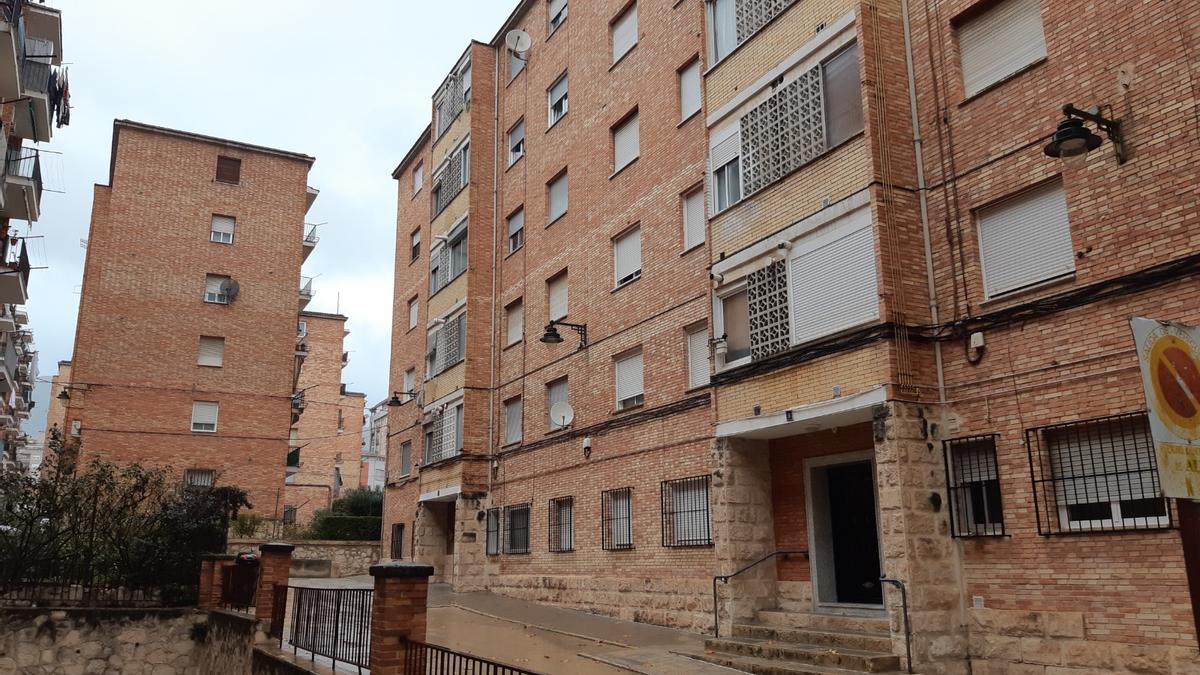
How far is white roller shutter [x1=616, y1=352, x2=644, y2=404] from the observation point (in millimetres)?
17891

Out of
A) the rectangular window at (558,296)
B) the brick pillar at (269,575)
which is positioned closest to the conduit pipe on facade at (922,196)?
the brick pillar at (269,575)

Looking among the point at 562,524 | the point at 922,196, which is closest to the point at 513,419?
the point at 562,524

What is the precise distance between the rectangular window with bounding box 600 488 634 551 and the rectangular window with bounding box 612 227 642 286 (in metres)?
4.20

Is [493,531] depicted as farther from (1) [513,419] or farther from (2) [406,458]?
(2) [406,458]

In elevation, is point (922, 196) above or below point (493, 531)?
above

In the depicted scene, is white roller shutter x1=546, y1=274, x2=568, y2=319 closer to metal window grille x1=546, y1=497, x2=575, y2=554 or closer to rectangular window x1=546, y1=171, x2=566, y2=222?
rectangular window x1=546, y1=171, x2=566, y2=222

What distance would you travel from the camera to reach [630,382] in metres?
18.2

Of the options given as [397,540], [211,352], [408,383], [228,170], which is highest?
[228,170]

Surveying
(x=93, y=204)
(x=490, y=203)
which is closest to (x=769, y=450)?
(x=490, y=203)

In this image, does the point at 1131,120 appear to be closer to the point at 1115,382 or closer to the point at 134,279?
the point at 1115,382

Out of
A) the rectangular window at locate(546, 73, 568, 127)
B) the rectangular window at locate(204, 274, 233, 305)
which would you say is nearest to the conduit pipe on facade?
the rectangular window at locate(546, 73, 568, 127)

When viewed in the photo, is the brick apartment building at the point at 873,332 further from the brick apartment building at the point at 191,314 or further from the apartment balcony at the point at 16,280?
the brick apartment building at the point at 191,314

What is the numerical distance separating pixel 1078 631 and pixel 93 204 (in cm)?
3524

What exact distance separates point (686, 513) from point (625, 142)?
8.13 meters
